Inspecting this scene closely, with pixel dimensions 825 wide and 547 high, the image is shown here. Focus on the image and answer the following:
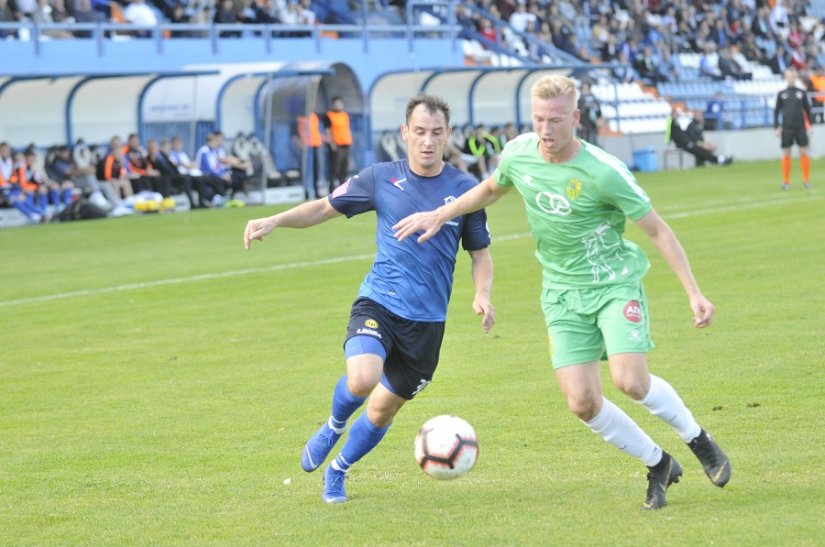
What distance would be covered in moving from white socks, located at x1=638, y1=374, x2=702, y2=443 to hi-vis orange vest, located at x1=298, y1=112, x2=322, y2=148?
86.5 ft

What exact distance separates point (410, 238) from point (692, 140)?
108ft

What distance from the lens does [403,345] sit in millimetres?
6824

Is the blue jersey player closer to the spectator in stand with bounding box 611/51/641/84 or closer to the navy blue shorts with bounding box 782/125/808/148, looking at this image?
the navy blue shorts with bounding box 782/125/808/148

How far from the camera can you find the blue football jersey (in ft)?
22.5

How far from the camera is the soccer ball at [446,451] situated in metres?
6.39

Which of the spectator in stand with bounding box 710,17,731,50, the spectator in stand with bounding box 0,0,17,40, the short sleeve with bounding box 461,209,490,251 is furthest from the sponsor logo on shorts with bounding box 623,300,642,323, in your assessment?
the spectator in stand with bounding box 710,17,731,50

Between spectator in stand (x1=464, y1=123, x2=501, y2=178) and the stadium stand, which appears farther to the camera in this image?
spectator in stand (x1=464, y1=123, x2=501, y2=178)

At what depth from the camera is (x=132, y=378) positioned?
10805 mm

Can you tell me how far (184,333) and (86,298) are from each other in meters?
3.20

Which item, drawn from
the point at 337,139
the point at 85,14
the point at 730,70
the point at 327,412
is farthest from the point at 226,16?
the point at 327,412

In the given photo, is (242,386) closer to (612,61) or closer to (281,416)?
(281,416)

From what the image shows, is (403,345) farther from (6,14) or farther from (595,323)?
(6,14)

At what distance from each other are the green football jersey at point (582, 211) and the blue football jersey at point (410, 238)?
1.90ft

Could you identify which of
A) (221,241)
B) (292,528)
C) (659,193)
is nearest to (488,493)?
(292,528)
